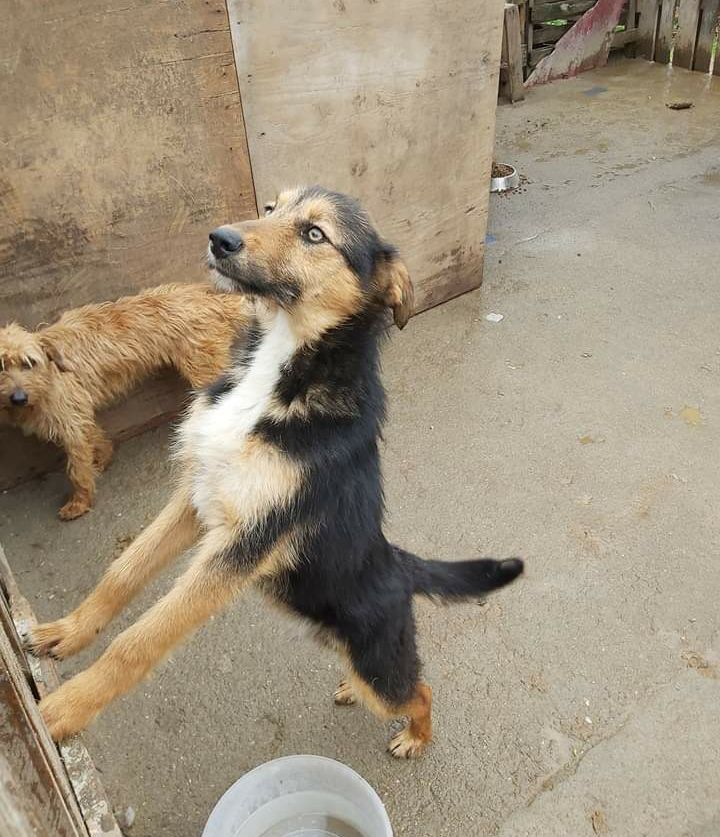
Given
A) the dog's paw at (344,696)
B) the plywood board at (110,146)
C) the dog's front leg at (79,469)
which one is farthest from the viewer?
the dog's front leg at (79,469)

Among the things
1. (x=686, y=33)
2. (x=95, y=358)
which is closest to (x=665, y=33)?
(x=686, y=33)

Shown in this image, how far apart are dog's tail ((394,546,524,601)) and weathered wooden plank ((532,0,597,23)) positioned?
9.81 m

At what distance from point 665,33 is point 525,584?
420 inches

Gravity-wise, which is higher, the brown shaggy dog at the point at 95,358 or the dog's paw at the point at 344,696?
the brown shaggy dog at the point at 95,358

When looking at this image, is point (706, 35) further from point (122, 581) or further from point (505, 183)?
point (122, 581)

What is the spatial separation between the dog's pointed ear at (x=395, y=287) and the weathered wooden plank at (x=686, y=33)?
10.5m

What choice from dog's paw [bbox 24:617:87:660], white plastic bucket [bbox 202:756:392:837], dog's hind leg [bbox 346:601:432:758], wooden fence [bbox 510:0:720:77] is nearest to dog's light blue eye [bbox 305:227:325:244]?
dog's hind leg [bbox 346:601:432:758]

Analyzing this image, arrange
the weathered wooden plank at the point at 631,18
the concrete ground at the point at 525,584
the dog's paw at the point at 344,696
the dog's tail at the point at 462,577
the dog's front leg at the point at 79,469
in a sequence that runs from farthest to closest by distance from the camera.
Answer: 1. the weathered wooden plank at the point at 631,18
2. the dog's front leg at the point at 79,469
3. the dog's paw at the point at 344,696
4. the concrete ground at the point at 525,584
5. the dog's tail at the point at 462,577

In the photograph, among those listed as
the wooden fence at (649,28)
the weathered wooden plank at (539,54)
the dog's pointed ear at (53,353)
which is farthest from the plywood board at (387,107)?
the weathered wooden plank at (539,54)

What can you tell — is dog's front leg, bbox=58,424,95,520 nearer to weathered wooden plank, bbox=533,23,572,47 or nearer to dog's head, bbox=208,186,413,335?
dog's head, bbox=208,186,413,335

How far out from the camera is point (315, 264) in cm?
229

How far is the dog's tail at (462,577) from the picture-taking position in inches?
101

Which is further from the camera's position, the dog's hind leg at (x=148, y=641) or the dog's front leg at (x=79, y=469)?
the dog's front leg at (x=79, y=469)

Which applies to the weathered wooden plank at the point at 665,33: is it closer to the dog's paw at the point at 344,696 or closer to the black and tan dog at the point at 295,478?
the black and tan dog at the point at 295,478
